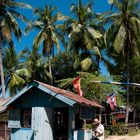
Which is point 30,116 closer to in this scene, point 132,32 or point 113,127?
point 113,127

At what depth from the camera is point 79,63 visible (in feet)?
137

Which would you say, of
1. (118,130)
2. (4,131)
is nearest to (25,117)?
(4,131)

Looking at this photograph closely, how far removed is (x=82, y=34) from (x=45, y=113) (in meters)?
24.1

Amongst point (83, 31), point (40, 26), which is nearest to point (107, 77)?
point (83, 31)

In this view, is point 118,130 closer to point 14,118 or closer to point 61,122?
point 61,122

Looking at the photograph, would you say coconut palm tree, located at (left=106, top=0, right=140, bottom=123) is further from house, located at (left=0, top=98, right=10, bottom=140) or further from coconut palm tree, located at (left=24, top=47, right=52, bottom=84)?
house, located at (left=0, top=98, right=10, bottom=140)

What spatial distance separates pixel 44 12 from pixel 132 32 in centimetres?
1093

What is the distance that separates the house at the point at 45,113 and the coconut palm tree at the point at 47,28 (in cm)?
2360

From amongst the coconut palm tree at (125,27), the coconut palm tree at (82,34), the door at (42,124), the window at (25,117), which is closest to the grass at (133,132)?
the coconut palm tree at (125,27)

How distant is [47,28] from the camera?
4306 cm

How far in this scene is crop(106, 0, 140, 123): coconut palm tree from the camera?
37.2 metres

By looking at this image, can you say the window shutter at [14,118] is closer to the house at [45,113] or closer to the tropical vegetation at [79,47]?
the house at [45,113]

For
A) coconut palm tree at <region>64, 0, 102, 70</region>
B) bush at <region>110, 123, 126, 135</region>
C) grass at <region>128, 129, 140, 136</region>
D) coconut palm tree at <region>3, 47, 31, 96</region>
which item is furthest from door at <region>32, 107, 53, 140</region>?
coconut palm tree at <region>3, 47, 31, 96</region>

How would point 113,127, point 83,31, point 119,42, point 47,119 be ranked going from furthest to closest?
point 83,31 → point 119,42 → point 113,127 → point 47,119
